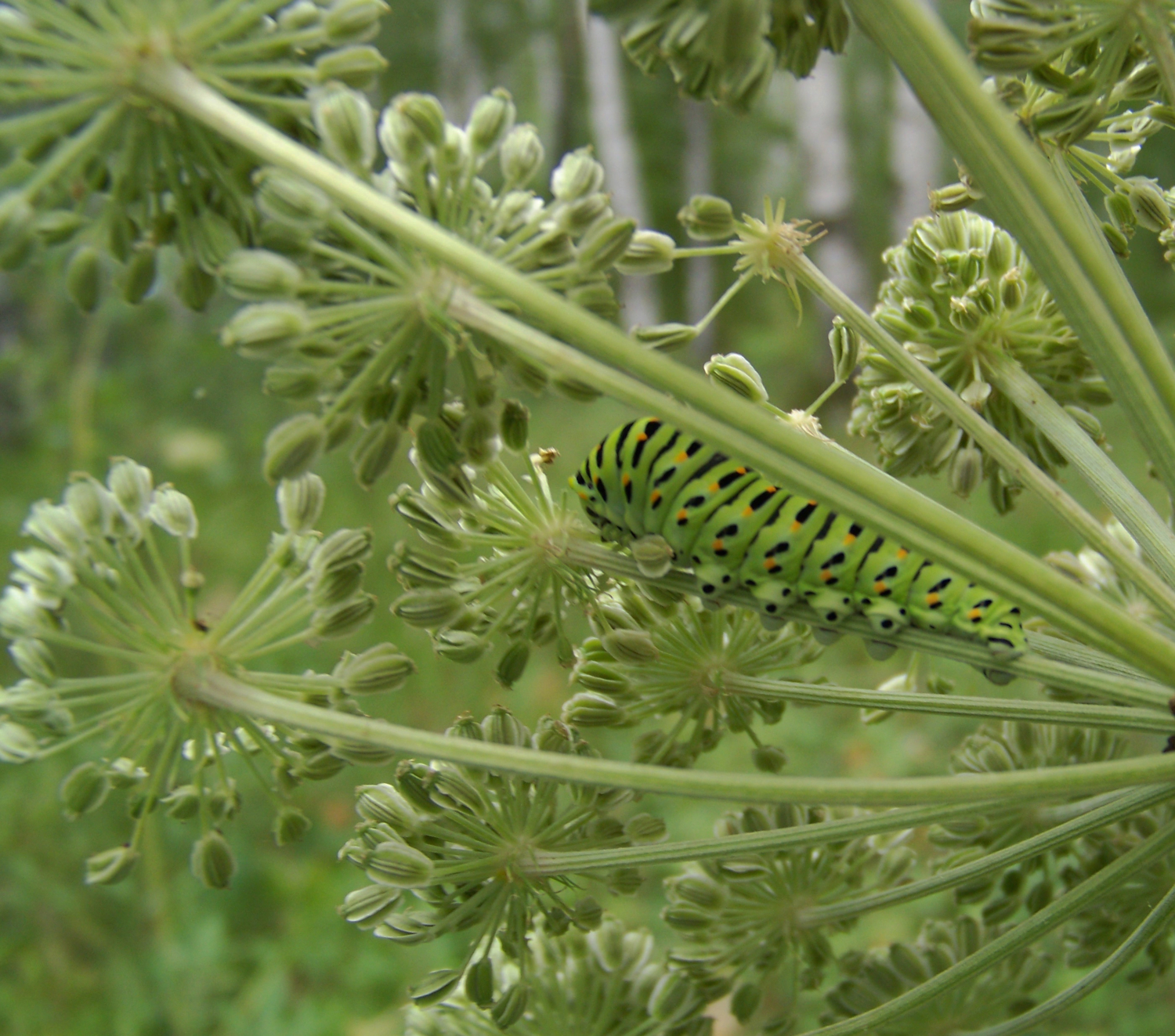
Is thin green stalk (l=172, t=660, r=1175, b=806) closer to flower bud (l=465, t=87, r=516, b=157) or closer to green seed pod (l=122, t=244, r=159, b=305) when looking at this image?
green seed pod (l=122, t=244, r=159, b=305)

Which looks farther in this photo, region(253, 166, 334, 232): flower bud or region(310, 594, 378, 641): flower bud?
region(310, 594, 378, 641): flower bud

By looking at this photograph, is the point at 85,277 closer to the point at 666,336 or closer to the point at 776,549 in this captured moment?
the point at 666,336

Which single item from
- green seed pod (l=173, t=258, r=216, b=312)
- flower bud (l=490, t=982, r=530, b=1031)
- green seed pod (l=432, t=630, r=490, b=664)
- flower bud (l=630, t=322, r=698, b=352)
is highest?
flower bud (l=630, t=322, r=698, b=352)

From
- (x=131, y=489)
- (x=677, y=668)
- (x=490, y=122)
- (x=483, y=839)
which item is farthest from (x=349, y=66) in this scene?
A: (x=483, y=839)

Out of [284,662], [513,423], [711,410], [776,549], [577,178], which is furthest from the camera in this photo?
[284,662]

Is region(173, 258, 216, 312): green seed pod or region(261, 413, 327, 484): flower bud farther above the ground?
region(173, 258, 216, 312): green seed pod

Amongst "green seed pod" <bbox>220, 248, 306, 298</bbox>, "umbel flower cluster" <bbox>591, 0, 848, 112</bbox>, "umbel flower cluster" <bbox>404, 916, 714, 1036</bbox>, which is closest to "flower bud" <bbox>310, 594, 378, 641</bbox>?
"green seed pod" <bbox>220, 248, 306, 298</bbox>
